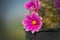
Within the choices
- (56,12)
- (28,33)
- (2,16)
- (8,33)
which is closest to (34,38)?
(28,33)

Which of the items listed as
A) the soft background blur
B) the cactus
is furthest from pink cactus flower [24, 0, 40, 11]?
the soft background blur

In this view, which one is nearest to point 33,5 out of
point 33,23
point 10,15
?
point 33,23

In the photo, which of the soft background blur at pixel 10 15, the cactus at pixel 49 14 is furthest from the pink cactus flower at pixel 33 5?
the soft background blur at pixel 10 15

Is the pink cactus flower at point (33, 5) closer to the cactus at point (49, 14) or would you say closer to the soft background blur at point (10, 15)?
the cactus at point (49, 14)

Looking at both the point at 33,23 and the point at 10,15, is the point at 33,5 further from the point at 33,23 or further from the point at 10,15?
the point at 10,15

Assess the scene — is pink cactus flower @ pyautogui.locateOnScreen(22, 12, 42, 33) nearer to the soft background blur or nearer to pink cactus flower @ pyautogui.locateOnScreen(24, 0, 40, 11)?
pink cactus flower @ pyautogui.locateOnScreen(24, 0, 40, 11)
